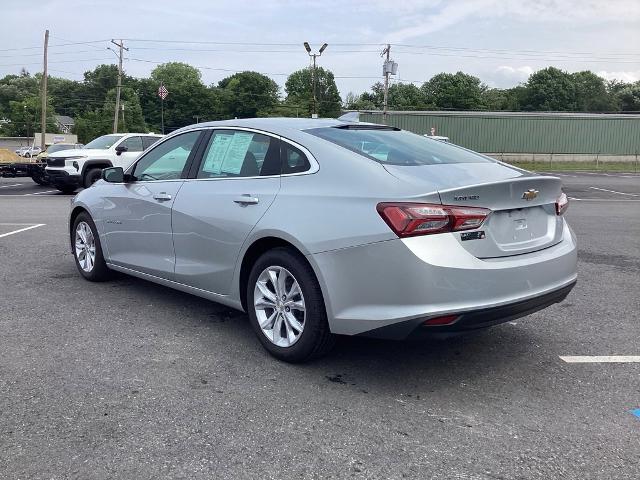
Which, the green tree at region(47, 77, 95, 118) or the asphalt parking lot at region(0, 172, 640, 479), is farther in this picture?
the green tree at region(47, 77, 95, 118)

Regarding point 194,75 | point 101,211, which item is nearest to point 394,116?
point 101,211

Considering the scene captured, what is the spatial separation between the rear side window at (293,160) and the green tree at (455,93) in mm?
99422

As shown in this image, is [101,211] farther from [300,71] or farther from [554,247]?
[300,71]

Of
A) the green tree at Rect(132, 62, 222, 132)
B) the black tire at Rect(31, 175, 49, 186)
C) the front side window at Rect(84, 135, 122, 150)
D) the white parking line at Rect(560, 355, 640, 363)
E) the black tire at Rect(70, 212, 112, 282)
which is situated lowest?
the white parking line at Rect(560, 355, 640, 363)

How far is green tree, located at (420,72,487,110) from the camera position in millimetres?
100375

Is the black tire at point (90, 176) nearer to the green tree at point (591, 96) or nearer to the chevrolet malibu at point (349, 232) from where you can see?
the chevrolet malibu at point (349, 232)

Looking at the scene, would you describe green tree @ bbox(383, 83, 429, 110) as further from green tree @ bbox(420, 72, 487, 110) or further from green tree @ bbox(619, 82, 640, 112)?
green tree @ bbox(619, 82, 640, 112)

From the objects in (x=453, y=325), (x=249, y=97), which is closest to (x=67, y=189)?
(x=453, y=325)

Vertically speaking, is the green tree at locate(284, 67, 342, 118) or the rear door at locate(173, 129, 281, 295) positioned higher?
the green tree at locate(284, 67, 342, 118)

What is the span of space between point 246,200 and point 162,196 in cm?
111

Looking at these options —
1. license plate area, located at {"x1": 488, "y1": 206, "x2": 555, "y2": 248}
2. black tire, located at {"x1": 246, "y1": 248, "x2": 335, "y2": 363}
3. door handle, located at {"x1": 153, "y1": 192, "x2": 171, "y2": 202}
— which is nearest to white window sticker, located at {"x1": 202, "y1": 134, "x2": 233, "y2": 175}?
door handle, located at {"x1": 153, "y1": 192, "x2": 171, "y2": 202}

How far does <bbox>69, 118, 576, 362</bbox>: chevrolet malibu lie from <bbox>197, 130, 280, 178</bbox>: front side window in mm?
11

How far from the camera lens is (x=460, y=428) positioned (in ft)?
10.3

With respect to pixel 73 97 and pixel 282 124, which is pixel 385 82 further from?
pixel 73 97
